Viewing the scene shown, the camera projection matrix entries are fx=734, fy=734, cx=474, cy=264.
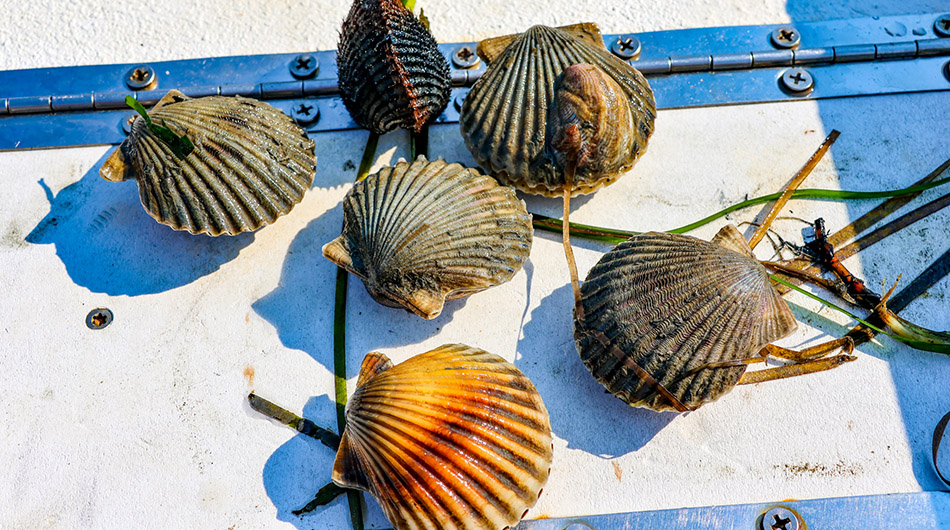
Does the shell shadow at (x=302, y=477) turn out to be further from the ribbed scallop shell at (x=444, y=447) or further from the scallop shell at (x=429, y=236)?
the scallop shell at (x=429, y=236)

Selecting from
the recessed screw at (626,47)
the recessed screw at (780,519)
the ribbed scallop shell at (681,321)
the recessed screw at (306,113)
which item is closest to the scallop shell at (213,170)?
the recessed screw at (306,113)

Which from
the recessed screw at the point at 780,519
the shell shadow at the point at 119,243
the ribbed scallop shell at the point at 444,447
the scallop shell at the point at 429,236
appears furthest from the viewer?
the shell shadow at the point at 119,243

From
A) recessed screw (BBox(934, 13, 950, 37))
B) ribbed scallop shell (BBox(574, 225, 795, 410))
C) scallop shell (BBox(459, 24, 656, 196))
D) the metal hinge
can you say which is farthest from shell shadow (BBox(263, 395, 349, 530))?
recessed screw (BBox(934, 13, 950, 37))

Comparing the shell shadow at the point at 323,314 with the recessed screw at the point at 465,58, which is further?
the recessed screw at the point at 465,58

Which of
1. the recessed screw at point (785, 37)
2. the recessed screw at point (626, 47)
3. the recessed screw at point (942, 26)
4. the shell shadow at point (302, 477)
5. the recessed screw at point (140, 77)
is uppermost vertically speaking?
the recessed screw at point (942, 26)

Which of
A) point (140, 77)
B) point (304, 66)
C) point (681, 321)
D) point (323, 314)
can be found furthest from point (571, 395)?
point (140, 77)

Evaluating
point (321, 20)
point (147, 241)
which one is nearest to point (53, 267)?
point (147, 241)
